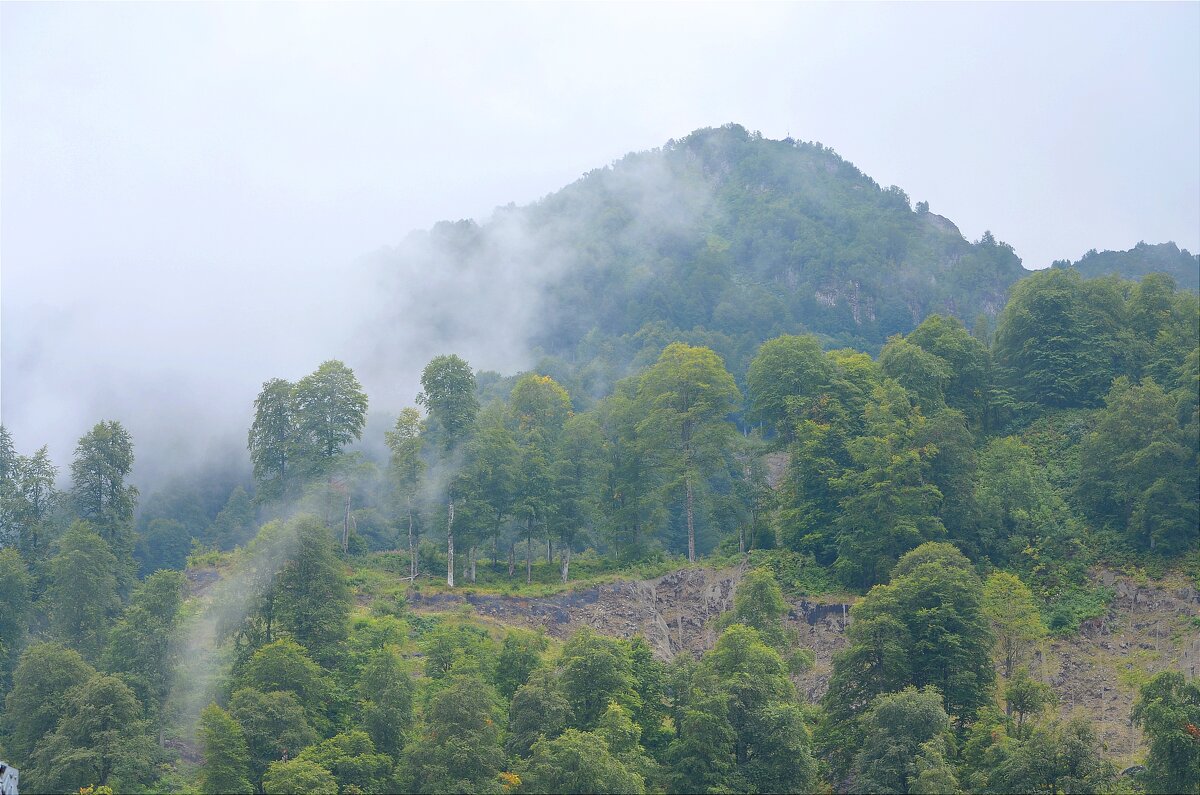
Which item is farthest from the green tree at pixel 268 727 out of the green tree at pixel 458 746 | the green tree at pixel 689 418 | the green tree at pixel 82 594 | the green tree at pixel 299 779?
the green tree at pixel 689 418

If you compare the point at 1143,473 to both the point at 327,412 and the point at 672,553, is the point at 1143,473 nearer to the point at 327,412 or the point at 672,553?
the point at 672,553

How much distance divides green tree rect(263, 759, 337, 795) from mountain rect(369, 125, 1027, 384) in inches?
2798

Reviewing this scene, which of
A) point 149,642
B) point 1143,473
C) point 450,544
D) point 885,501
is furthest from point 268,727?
point 1143,473

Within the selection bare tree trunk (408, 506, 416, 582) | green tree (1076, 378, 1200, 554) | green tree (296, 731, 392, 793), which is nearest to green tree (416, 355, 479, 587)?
bare tree trunk (408, 506, 416, 582)

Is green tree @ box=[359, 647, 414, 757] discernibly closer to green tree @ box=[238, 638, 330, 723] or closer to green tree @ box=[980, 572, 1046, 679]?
green tree @ box=[238, 638, 330, 723]

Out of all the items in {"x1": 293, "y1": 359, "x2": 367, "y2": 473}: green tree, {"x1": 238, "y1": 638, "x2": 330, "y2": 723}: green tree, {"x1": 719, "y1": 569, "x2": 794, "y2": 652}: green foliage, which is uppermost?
{"x1": 293, "y1": 359, "x2": 367, "y2": 473}: green tree

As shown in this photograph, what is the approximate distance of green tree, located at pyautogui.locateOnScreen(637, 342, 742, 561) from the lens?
73625 mm

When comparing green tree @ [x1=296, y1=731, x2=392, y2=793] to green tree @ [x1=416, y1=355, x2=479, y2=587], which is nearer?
green tree @ [x1=296, y1=731, x2=392, y2=793]

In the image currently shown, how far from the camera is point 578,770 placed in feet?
151

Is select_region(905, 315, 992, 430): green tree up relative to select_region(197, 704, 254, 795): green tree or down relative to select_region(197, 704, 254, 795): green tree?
up

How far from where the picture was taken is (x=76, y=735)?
5175 centimetres

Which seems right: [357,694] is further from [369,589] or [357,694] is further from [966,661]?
[966,661]

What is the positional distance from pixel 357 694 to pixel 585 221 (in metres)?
105

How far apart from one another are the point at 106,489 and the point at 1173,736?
54530 mm
